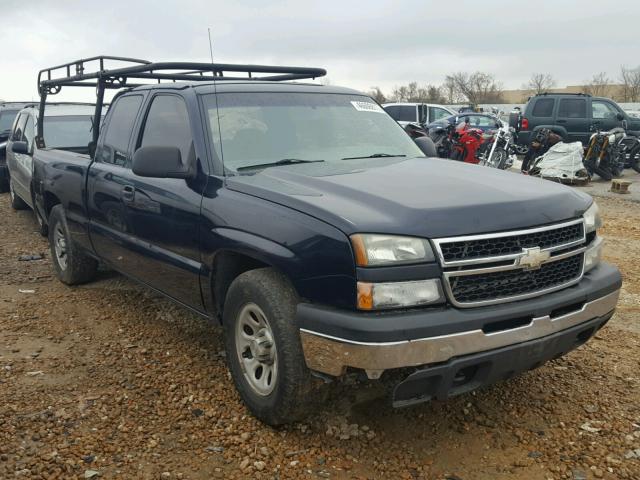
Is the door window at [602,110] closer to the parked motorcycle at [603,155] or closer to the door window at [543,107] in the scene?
the door window at [543,107]

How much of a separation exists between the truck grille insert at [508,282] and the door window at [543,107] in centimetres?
1496

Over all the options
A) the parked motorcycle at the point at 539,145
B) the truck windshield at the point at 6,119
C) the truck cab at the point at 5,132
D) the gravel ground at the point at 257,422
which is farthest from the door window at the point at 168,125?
the parked motorcycle at the point at 539,145

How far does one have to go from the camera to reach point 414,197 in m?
2.85

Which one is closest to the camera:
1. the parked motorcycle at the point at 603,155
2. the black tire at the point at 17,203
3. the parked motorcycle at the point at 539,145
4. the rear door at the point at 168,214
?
the rear door at the point at 168,214

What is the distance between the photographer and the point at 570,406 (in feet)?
11.1

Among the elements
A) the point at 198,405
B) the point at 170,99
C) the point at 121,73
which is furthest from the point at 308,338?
the point at 121,73

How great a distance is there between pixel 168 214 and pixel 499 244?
78.2 inches

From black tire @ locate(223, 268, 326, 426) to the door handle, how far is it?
1.33 metres

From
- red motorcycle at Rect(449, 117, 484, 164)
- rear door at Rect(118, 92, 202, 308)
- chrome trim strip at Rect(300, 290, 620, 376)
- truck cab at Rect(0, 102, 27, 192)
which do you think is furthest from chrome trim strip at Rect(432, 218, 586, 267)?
truck cab at Rect(0, 102, 27, 192)

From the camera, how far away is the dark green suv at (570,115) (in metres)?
16.3

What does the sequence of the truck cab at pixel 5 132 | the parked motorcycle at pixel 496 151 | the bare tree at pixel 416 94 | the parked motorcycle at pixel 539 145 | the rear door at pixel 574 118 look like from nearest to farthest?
the truck cab at pixel 5 132 → the parked motorcycle at pixel 496 151 → the parked motorcycle at pixel 539 145 → the rear door at pixel 574 118 → the bare tree at pixel 416 94

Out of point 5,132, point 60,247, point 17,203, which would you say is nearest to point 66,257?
point 60,247

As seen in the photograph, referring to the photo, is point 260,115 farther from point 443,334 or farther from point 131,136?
point 443,334

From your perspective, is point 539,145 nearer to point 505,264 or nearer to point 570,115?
point 570,115
